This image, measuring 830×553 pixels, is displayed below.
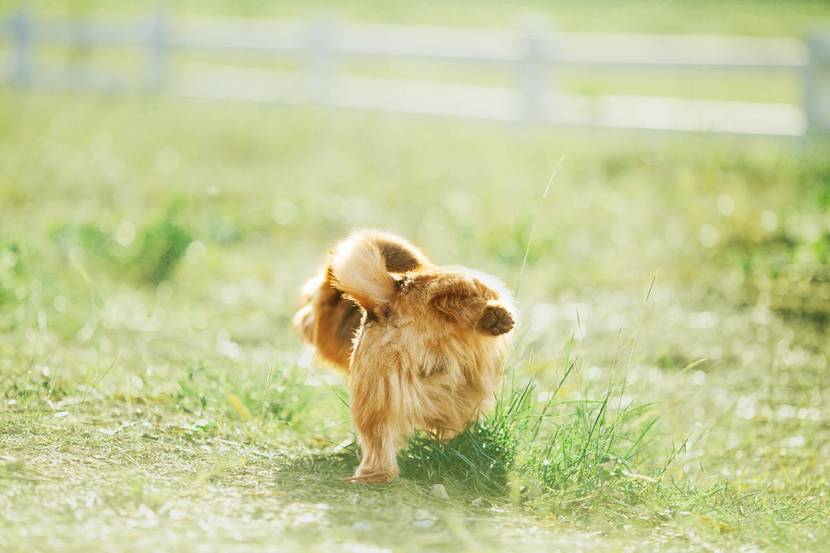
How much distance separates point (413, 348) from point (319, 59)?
10287mm

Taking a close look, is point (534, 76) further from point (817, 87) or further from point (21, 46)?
point (21, 46)

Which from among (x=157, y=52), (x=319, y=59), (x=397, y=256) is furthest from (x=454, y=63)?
(x=397, y=256)

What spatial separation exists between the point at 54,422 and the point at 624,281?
3.97m

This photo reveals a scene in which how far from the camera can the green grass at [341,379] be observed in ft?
11.2

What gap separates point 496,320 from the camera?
134 inches

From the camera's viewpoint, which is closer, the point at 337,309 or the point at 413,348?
the point at 413,348

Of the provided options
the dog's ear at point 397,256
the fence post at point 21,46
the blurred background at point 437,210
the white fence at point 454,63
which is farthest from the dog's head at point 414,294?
the fence post at point 21,46

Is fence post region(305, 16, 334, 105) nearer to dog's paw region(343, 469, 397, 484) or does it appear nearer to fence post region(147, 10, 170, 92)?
fence post region(147, 10, 170, 92)

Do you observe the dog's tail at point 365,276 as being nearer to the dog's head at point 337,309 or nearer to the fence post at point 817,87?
the dog's head at point 337,309

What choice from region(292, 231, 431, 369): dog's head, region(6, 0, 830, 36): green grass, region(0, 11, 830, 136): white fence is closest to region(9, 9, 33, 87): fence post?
region(0, 11, 830, 136): white fence

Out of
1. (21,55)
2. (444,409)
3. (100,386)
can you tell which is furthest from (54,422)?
(21,55)

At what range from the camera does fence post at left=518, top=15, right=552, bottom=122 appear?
11.8 m

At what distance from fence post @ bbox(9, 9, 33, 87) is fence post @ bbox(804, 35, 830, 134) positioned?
1027cm

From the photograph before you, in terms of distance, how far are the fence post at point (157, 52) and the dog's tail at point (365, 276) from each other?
11506 millimetres
